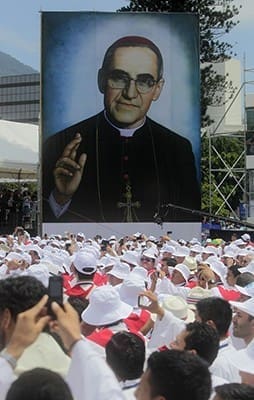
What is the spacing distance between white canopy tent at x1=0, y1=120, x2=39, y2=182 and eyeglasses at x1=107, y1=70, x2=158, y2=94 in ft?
16.1

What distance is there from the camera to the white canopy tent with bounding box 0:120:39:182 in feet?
95.4

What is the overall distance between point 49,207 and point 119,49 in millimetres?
6392

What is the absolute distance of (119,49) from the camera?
27.8 m

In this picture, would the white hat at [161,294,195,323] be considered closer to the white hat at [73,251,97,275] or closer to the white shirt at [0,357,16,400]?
the white hat at [73,251,97,275]

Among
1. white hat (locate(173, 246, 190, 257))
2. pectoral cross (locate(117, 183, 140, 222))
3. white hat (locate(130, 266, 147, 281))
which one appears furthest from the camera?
pectoral cross (locate(117, 183, 140, 222))

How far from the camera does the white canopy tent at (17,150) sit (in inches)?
1145

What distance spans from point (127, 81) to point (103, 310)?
22412 mm

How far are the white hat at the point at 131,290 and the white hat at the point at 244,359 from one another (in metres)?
2.38

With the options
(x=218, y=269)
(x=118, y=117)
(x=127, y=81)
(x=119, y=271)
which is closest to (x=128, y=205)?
(x=118, y=117)

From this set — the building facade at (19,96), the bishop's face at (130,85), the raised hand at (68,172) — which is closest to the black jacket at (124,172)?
the raised hand at (68,172)

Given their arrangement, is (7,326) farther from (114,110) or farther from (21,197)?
(21,197)

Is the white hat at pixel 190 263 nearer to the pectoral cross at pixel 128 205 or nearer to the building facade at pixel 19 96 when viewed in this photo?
the pectoral cross at pixel 128 205

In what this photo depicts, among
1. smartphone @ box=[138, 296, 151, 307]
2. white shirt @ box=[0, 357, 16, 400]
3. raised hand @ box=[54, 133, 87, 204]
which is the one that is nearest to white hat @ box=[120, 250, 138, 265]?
smartphone @ box=[138, 296, 151, 307]

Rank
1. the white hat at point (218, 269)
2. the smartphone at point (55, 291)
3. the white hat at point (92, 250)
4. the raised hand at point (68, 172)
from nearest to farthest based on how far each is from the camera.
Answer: the smartphone at point (55, 291) → the white hat at point (218, 269) → the white hat at point (92, 250) → the raised hand at point (68, 172)
